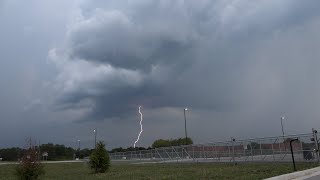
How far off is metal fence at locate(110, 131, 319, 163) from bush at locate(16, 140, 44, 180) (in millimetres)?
16663

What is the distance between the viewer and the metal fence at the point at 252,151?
3144 cm

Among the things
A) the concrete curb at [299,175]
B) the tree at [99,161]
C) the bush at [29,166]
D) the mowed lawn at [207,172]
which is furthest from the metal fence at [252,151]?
the bush at [29,166]

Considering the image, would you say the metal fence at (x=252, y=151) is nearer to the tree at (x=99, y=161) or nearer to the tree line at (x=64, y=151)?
the tree at (x=99, y=161)

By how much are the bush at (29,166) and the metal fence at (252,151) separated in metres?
16.7

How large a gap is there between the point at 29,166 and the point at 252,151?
19784mm

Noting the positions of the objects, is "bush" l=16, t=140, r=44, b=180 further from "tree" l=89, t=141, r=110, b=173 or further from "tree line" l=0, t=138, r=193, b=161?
"tree line" l=0, t=138, r=193, b=161

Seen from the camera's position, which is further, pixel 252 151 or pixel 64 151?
pixel 64 151

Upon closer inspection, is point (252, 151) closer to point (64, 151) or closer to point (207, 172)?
point (207, 172)

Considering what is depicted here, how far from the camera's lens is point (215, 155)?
4412cm

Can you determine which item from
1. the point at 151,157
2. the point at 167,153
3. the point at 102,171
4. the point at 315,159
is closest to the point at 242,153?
the point at 315,159

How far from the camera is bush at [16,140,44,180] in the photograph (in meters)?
26.2

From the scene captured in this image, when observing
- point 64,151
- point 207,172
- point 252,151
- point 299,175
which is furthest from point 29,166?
point 64,151

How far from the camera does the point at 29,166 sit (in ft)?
86.1

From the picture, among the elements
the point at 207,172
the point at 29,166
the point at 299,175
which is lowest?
the point at 299,175
